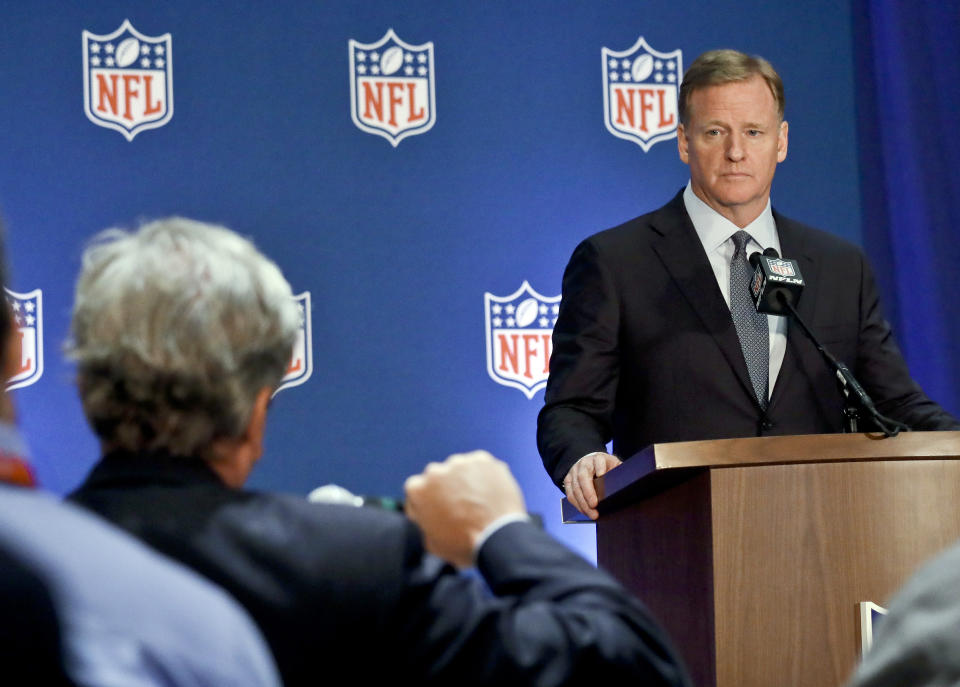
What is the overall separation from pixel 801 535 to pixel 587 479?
563 mm

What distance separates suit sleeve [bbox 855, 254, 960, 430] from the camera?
9.11ft

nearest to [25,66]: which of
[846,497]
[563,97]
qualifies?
[563,97]

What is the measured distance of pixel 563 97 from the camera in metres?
4.07

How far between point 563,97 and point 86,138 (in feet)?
4.86

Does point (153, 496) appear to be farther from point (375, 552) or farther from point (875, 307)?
point (875, 307)

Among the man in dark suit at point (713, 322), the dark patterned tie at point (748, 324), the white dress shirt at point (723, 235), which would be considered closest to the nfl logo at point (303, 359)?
the man in dark suit at point (713, 322)

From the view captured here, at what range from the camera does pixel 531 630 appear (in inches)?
45.1

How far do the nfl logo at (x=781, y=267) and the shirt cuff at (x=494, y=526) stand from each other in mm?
1114

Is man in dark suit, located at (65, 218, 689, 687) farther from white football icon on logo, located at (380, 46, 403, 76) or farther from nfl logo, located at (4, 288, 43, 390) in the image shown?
white football icon on logo, located at (380, 46, 403, 76)

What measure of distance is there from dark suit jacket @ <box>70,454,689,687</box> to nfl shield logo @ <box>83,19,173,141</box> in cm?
285

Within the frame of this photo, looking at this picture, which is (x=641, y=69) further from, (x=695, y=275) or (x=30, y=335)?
(x=30, y=335)

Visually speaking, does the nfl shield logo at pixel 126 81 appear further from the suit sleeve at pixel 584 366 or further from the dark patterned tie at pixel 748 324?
the dark patterned tie at pixel 748 324

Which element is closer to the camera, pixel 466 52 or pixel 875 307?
pixel 875 307

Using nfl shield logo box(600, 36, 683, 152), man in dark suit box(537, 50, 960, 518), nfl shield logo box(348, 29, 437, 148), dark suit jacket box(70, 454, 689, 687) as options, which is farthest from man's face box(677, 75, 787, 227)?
dark suit jacket box(70, 454, 689, 687)
